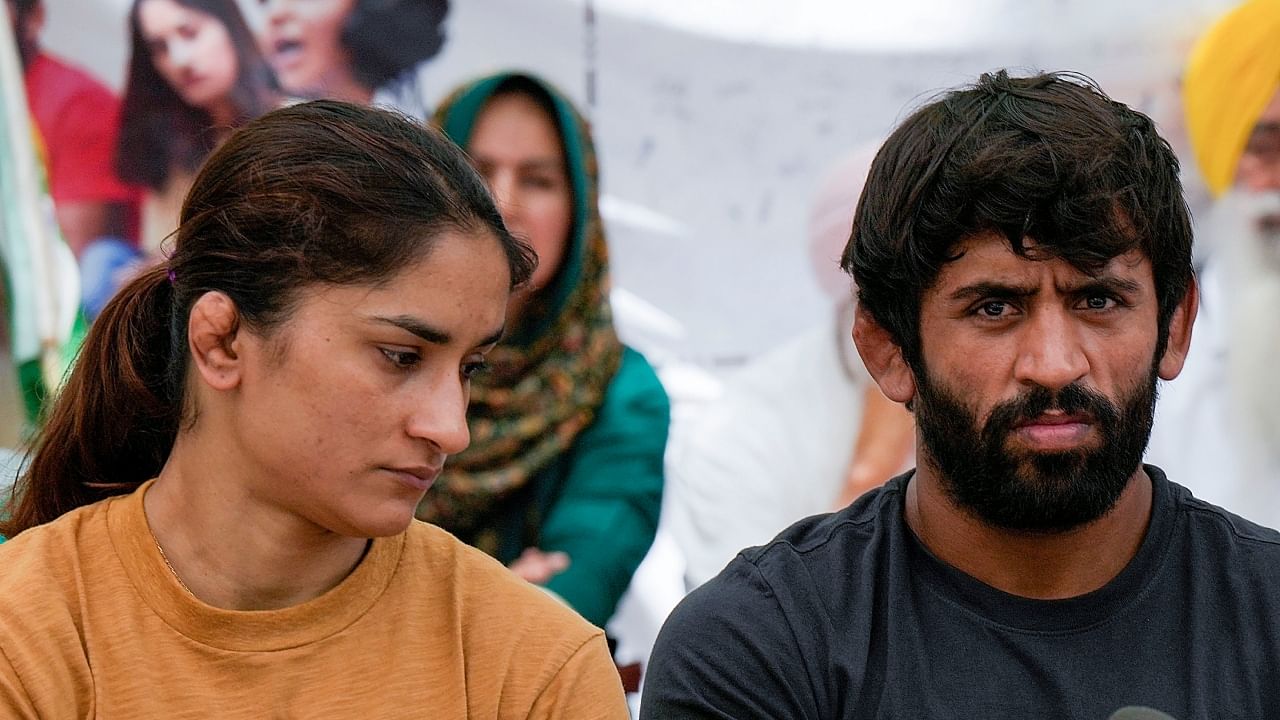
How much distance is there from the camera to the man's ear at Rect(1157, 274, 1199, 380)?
5.75ft

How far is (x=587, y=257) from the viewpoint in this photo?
3.20m

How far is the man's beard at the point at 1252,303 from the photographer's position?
11.0 feet

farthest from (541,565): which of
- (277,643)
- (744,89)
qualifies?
(277,643)

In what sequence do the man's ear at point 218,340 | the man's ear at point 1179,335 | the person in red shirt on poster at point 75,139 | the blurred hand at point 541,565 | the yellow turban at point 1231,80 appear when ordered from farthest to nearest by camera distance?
the yellow turban at point 1231,80
the person in red shirt on poster at point 75,139
the blurred hand at point 541,565
the man's ear at point 1179,335
the man's ear at point 218,340

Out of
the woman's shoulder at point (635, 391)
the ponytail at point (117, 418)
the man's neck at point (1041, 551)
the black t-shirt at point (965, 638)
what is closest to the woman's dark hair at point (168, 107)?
the woman's shoulder at point (635, 391)

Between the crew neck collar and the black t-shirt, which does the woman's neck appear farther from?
the crew neck collar

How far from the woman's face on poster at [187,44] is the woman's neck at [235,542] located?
5.61ft

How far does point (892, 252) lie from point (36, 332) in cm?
217

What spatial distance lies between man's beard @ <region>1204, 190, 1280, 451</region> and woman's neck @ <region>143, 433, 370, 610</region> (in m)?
2.38

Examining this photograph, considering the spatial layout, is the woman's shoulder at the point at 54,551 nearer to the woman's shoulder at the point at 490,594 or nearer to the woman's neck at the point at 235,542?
the woman's neck at the point at 235,542

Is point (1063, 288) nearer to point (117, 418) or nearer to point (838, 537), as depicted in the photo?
point (838, 537)

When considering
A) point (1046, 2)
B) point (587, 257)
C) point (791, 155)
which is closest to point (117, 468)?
point (587, 257)

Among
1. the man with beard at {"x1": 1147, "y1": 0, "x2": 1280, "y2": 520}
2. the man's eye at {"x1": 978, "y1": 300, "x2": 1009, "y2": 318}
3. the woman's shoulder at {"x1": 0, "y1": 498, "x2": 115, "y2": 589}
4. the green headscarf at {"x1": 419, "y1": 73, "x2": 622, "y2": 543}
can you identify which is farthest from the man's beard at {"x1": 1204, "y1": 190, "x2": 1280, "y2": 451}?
the woman's shoulder at {"x1": 0, "y1": 498, "x2": 115, "y2": 589}

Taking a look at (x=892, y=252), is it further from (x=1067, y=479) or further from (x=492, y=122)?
(x=492, y=122)
